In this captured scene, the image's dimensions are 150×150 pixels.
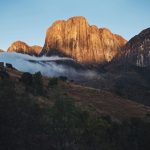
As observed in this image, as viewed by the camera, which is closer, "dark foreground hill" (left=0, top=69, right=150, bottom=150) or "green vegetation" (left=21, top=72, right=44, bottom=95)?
"dark foreground hill" (left=0, top=69, right=150, bottom=150)

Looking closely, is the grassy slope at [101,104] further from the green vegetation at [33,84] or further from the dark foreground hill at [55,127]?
the dark foreground hill at [55,127]

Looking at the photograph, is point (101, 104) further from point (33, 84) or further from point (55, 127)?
point (55, 127)

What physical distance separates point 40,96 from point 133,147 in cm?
4147

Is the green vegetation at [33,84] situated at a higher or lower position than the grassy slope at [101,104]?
higher

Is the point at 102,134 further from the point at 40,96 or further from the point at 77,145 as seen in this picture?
the point at 40,96

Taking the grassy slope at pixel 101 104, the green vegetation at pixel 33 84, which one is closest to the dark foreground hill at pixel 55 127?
the green vegetation at pixel 33 84

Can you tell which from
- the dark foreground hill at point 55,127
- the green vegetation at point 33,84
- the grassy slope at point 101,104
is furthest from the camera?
the grassy slope at point 101,104

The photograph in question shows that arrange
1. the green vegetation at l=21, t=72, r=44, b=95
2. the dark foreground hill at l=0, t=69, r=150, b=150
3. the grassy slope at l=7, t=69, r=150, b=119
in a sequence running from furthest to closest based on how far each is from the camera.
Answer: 1. the grassy slope at l=7, t=69, r=150, b=119
2. the green vegetation at l=21, t=72, r=44, b=95
3. the dark foreground hill at l=0, t=69, r=150, b=150

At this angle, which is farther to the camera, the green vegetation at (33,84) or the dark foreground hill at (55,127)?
the green vegetation at (33,84)

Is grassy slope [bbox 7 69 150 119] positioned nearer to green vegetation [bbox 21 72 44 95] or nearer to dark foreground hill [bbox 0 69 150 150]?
green vegetation [bbox 21 72 44 95]

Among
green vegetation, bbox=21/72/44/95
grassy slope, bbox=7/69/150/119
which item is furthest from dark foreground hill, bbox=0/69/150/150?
grassy slope, bbox=7/69/150/119

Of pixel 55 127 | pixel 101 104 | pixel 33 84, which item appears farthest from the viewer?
pixel 101 104

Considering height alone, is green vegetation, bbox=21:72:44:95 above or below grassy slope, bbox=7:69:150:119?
above

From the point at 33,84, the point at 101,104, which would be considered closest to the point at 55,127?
the point at 33,84
